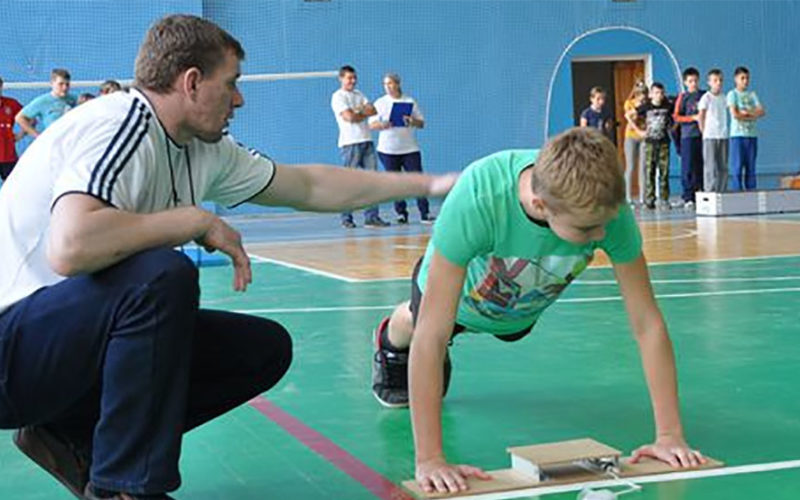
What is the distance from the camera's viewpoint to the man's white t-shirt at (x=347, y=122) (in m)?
12.4

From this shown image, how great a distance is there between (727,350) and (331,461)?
182cm

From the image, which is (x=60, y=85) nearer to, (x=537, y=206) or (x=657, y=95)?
(x=657, y=95)

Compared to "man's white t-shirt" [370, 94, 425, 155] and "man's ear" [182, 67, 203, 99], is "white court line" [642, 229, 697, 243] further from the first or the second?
"man's ear" [182, 67, 203, 99]

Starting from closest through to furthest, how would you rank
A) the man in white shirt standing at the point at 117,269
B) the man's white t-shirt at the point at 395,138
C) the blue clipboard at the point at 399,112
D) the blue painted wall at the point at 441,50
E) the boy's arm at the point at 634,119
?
the man in white shirt standing at the point at 117,269 < the blue clipboard at the point at 399,112 < the man's white t-shirt at the point at 395,138 < the boy's arm at the point at 634,119 < the blue painted wall at the point at 441,50

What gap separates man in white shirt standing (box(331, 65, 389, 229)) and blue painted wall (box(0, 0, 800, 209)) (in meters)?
3.68

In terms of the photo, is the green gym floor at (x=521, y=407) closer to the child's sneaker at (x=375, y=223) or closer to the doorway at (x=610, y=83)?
the child's sneaker at (x=375, y=223)

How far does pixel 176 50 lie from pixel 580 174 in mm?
850

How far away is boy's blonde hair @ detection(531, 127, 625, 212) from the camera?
2445 millimetres

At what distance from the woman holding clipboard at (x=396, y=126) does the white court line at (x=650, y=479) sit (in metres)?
9.73

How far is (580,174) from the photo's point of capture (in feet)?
8.02

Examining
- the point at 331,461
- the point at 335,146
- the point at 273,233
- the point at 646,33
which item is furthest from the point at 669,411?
the point at 646,33

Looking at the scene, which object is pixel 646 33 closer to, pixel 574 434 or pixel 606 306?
pixel 606 306

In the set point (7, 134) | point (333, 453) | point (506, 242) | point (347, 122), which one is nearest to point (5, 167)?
point (7, 134)

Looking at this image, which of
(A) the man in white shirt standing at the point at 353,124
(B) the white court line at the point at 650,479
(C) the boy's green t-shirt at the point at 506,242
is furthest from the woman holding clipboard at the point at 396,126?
(B) the white court line at the point at 650,479
